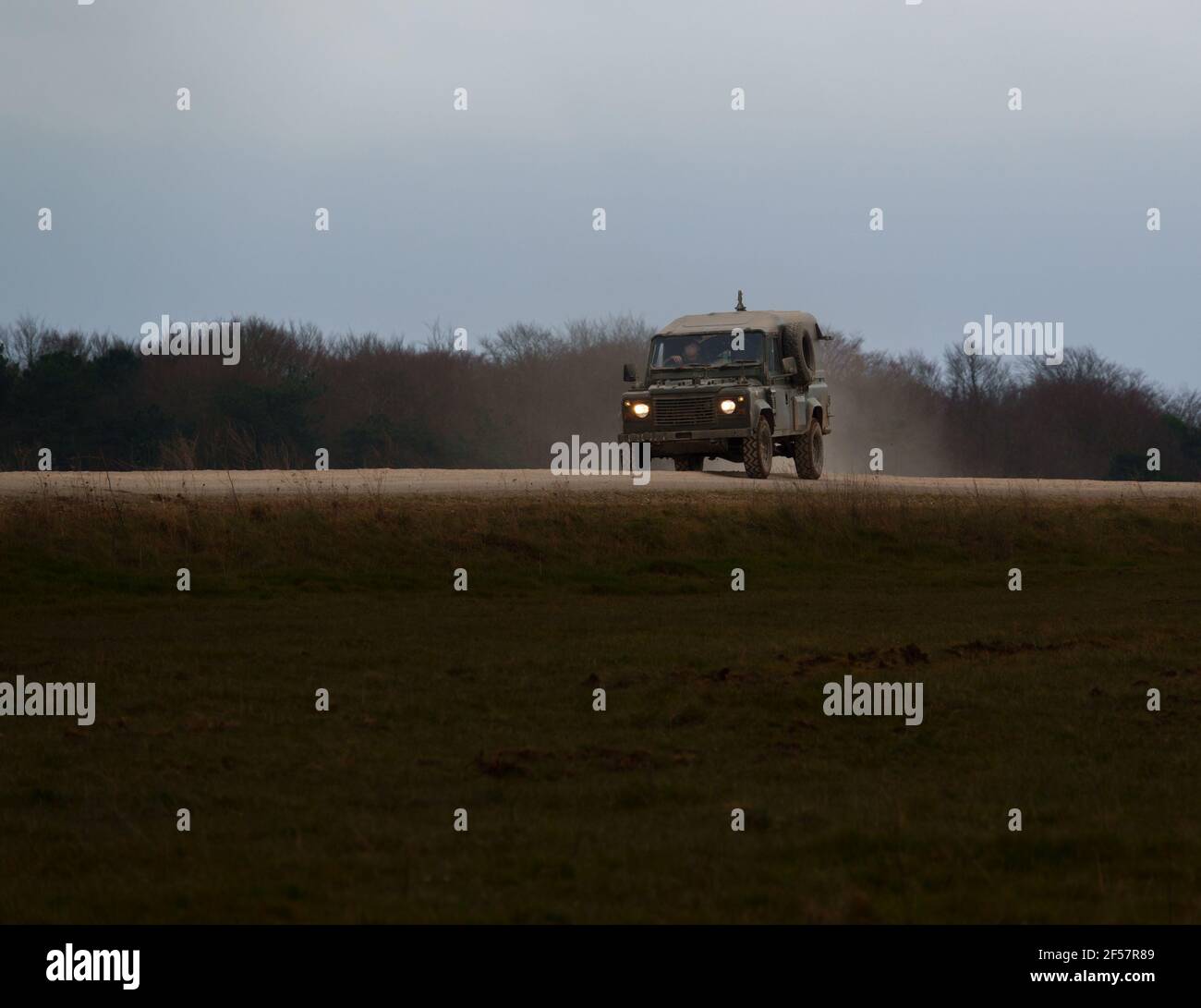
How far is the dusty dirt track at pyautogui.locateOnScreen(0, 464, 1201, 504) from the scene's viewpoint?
85.0 ft

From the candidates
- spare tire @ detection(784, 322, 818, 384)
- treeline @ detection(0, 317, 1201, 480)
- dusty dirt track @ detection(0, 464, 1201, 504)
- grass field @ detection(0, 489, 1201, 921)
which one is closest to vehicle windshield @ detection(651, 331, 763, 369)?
spare tire @ detection(784, 322, 818, 384)

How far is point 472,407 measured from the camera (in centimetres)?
7394

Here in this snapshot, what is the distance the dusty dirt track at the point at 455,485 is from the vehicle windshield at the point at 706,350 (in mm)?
2167

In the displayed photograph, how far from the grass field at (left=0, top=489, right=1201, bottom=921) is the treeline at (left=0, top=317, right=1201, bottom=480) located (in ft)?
97.3

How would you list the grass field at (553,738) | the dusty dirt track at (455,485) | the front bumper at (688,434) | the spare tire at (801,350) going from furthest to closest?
the spare tire at (801,350), the front bumper at (688,434), the dusty dirt track at (455,485), the grass field at (553,738)

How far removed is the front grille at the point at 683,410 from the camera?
29156 millimetres

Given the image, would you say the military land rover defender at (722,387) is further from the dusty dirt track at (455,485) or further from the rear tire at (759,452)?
the dusty dirt track at (455,485)

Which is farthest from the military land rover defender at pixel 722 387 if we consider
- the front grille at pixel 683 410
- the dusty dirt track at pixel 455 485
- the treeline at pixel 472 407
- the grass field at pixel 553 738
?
the treeline at pixel 472 407

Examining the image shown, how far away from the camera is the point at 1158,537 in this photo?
2892cm

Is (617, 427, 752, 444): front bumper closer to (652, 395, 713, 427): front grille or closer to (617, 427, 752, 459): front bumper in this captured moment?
(617, 427, 752, 459): front bumper

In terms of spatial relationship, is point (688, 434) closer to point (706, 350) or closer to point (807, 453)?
point (706, 350)

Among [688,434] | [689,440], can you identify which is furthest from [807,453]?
[688,434]

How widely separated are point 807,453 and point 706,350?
14.4ft

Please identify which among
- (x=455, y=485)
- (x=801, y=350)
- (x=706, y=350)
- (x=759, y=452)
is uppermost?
(x=801, y=350)
